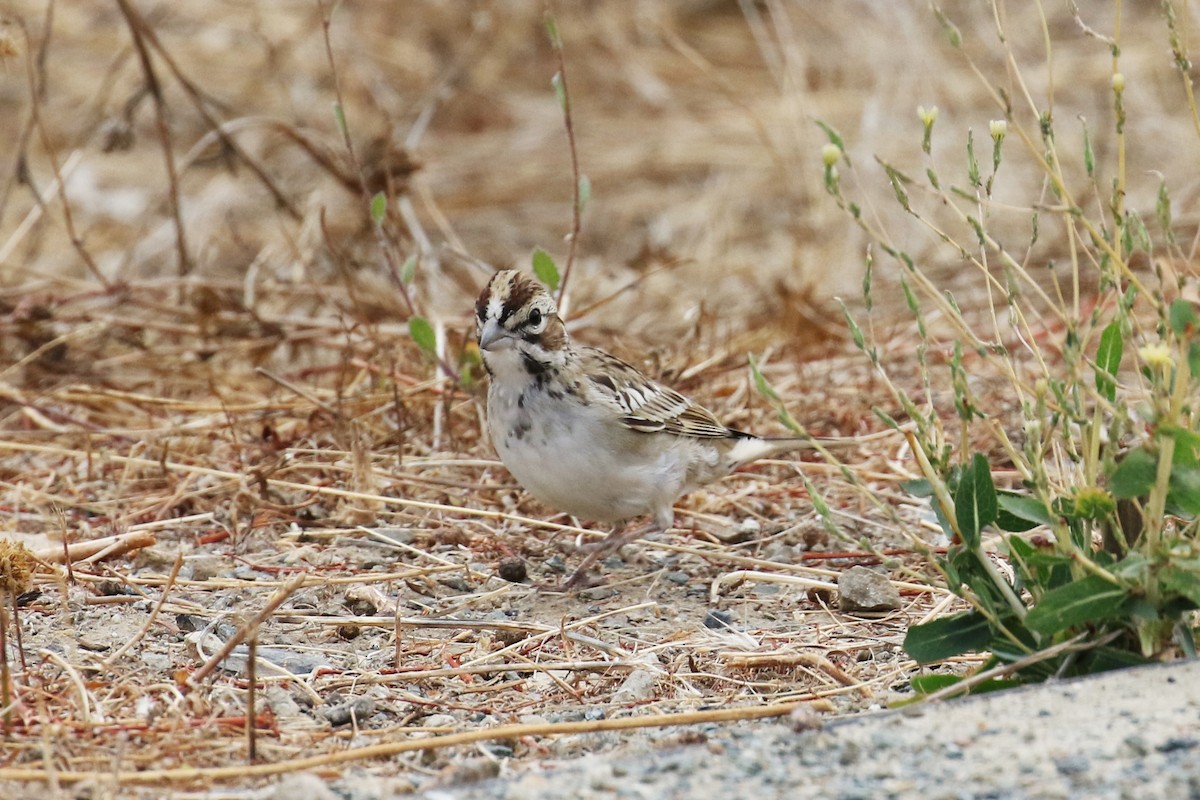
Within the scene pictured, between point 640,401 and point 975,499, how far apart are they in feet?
6.75

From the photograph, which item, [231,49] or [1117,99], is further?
[231,49]

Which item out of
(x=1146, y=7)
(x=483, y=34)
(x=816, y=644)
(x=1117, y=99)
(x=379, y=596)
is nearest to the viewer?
(x=1117, y=99)

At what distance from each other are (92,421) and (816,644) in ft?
12.9

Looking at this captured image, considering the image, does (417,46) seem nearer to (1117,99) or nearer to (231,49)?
(231,49)

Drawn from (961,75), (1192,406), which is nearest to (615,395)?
(1192,406)

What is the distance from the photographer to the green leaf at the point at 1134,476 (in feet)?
11.2

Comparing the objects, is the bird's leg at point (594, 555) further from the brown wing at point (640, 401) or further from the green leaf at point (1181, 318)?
the green leaf at point (1181, 318)

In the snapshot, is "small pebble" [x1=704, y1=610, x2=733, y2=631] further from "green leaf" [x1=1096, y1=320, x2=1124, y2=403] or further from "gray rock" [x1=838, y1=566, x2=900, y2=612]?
"green leaf" [x1=1096, y1=320, x2=1124, y2=403]

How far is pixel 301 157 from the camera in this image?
12.5 meters

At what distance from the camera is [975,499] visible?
362 cm

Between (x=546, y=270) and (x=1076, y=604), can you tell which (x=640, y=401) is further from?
(x=1076, y=604)

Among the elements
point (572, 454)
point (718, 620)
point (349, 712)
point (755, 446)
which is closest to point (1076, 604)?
point (718, 620)

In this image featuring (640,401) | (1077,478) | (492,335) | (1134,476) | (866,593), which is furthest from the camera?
(640,401)

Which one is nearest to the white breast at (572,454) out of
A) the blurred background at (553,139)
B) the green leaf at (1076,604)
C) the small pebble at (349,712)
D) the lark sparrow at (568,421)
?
the lark sparrow at (568,421)
